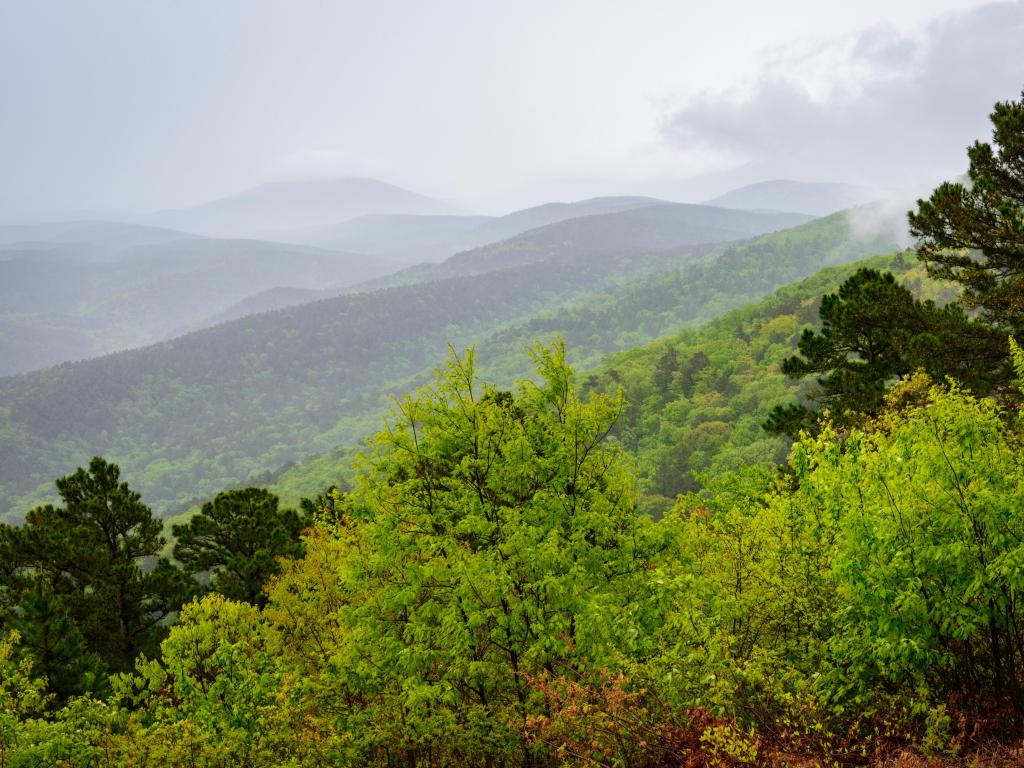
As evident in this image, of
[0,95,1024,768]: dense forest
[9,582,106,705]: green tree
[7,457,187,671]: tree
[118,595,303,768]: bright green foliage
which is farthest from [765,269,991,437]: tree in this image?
[7,457,187,671]: tree

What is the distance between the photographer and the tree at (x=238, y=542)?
99.3 feet

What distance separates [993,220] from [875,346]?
5433 mm

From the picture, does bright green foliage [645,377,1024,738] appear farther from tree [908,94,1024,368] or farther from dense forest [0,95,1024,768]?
tree [908,94,1024,368]

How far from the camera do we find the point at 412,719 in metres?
12.5

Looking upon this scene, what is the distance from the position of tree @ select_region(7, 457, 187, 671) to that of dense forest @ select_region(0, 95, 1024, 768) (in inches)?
4.4

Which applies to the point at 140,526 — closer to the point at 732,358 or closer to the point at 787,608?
the point at 787,608

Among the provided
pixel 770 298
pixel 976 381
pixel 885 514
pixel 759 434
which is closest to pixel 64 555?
pixel 885 514

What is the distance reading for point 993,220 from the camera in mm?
18906

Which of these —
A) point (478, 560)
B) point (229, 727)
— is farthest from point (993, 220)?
point (229, 727)

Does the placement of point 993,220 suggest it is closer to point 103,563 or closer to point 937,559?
point 937,559

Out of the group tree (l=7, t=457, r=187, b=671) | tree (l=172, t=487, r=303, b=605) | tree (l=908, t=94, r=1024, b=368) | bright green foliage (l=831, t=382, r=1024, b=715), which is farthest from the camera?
tree (l=172, t=487, r=303, b=605)

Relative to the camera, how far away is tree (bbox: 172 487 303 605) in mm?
30266

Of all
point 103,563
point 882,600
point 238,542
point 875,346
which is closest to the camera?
point 882,600

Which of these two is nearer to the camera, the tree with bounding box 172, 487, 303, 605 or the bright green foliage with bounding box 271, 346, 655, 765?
the bright green foliage with bounding box 271, 346, 655, 765
